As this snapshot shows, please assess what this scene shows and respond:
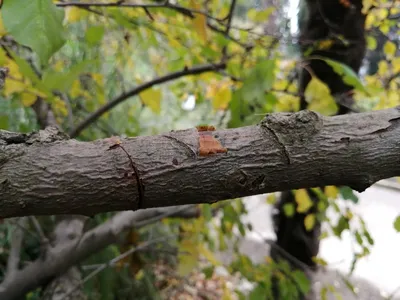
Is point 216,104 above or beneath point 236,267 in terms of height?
above

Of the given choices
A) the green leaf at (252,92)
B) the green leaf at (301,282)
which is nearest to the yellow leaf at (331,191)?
the green leaf at (301,282)

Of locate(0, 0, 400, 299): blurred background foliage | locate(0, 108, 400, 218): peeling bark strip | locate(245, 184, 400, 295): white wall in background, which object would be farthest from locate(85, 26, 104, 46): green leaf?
locate(245, 184, 400, 295): white wall in background

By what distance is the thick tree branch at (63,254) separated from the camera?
2.92 feet

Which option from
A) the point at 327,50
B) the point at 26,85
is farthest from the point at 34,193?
the point at 327,50

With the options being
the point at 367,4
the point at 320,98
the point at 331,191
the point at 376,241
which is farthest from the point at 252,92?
the point at 376,241

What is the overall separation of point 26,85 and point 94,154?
530mm

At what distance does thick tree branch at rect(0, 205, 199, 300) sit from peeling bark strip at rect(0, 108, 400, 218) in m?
0.63

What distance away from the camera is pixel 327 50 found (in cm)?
119

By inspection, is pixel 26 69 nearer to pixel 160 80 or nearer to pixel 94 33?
pixel 94 33

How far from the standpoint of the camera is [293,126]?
0.37 meters

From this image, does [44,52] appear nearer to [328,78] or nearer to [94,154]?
[94,154]

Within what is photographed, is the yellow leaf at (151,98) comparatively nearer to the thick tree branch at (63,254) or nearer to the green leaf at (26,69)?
the thick tree branch at (63,254)

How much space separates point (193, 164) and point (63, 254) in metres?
0.69

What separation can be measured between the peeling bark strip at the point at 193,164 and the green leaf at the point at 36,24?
0.08 metres
